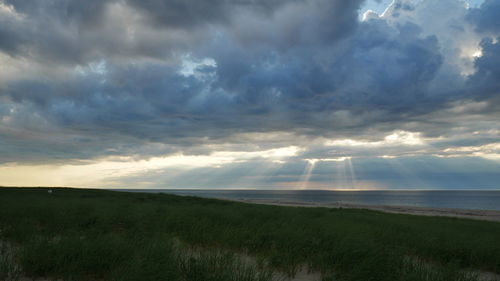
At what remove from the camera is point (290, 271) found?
779 cm

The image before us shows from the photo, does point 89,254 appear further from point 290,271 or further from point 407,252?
point 407,252

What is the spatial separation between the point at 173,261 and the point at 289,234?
216 inches

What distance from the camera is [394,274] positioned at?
6875mm

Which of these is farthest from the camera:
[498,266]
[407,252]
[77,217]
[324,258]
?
[77,217]

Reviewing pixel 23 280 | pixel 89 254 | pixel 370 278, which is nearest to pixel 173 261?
pixel 89 254

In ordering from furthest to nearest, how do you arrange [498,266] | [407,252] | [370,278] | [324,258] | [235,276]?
[407,252] < [498,266] < [324,258] < [370,278] < [235,276]

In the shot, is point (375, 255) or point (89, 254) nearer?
point (89, 254)

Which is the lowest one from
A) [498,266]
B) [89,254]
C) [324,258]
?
[498,266]

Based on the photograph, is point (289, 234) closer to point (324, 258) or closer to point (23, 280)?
point (324, 258)

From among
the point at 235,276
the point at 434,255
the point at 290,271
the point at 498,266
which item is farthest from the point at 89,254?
the point at 498,266

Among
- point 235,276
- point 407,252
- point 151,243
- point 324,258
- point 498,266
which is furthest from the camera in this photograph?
point 407,252

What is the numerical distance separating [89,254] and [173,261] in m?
2.05

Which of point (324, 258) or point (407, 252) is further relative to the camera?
point (407, 252)

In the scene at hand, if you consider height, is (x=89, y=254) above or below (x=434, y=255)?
above
